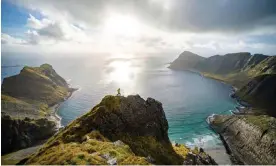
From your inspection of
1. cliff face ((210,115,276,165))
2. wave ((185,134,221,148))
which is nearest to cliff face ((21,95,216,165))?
cliff face ((210,115,276,165))

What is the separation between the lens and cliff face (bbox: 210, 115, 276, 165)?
3642 inches

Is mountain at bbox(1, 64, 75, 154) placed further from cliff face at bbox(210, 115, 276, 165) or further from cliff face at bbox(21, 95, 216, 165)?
cliff face at bbox(210, 115, 276, 165)

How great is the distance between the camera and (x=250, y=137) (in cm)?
10531

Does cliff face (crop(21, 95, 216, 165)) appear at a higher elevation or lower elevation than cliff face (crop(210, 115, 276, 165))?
higher

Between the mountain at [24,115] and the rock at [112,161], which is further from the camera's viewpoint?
the mountain at [24,115]

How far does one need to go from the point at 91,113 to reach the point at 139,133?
47.2 feet

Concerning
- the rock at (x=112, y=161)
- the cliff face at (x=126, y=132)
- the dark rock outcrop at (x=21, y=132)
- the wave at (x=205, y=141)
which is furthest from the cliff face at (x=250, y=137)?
the dark rock outcrop at (x=21, y=132)

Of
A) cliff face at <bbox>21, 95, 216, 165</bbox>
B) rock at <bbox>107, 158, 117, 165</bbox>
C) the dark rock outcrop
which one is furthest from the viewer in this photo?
the dark rock outcrop

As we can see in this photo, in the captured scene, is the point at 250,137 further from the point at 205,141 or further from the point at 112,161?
the point at 112,161

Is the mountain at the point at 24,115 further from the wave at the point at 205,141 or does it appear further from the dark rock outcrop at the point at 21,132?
the wave at the point at 205,141

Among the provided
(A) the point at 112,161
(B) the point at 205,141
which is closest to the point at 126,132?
(A) the point at 112,161

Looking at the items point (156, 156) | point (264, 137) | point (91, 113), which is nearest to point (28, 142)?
point (91, 113)

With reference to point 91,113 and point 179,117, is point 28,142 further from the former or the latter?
point 179,117

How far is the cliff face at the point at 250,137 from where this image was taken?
303 feet
